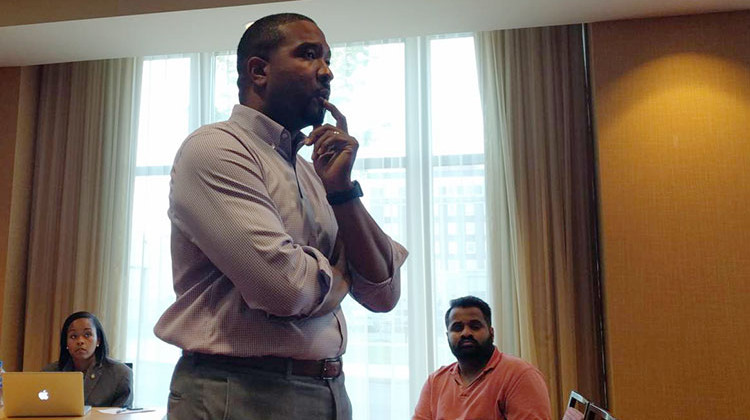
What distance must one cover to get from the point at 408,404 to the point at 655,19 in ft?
8.99

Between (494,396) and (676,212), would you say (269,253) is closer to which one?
(494,396)

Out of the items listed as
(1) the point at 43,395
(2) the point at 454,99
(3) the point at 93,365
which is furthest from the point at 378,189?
(1) the point at 43,395

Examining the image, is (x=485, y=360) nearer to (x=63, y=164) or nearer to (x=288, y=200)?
(x=288, y=200)

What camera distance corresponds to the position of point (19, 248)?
15.7 feet

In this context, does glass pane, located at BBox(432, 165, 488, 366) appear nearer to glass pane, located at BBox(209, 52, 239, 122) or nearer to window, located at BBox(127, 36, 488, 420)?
window, located at BBox(127, 36, 488, 420)

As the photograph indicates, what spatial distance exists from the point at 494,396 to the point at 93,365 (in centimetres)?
229

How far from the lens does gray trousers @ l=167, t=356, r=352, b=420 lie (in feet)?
3.09

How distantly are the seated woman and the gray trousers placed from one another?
301cm

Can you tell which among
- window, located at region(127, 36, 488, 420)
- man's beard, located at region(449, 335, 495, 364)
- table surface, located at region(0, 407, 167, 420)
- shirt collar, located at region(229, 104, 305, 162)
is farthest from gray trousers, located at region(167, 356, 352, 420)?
window, located at region(127, 36, 488, 420)

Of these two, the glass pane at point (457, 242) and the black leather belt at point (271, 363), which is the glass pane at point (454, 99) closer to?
the glass pane at point (457, 242)

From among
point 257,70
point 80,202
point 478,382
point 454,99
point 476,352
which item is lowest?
point 478,382

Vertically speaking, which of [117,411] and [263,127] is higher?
[263,127]

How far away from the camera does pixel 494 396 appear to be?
120 inches

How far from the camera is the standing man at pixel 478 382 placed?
117 inches
